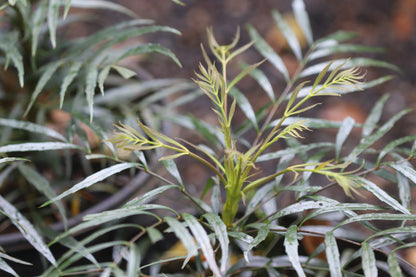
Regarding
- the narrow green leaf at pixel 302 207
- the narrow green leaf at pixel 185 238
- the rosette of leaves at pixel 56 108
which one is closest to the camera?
the narrow green leaf at pixel 185 238

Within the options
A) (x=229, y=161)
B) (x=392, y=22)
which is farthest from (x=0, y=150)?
(x=392, y=22)

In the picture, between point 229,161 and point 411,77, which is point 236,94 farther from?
point 411,77

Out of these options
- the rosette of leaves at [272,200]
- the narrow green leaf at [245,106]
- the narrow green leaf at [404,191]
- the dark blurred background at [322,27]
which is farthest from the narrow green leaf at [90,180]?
the dark blurred background at [322,27]

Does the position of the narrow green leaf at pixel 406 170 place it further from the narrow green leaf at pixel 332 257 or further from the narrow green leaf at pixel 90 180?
the narrow green leaf at pixel 90 180

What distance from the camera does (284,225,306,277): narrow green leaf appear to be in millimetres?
407

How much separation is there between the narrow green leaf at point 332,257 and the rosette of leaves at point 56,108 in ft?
0.97

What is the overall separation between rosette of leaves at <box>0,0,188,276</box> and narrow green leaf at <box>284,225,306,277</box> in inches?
10.2

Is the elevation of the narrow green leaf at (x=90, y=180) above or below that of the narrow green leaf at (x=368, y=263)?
above

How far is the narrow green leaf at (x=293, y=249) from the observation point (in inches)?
16.0

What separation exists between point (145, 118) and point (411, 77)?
951mm

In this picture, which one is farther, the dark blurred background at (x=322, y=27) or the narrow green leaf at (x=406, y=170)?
the dark blurred background at (x=322, y=27)

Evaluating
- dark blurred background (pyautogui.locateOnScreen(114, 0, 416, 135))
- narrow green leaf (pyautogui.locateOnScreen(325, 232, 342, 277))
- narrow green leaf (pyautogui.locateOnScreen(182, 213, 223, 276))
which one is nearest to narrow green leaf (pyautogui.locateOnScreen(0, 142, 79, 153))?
narrow green leaf (pyautogui.locateOnScreen(182, 213, 223, 276))

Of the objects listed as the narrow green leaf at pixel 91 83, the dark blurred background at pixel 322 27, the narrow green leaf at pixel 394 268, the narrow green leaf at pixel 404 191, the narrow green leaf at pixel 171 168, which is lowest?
the narrow green leaf at pixel 394 268

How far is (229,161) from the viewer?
0.48 metres
